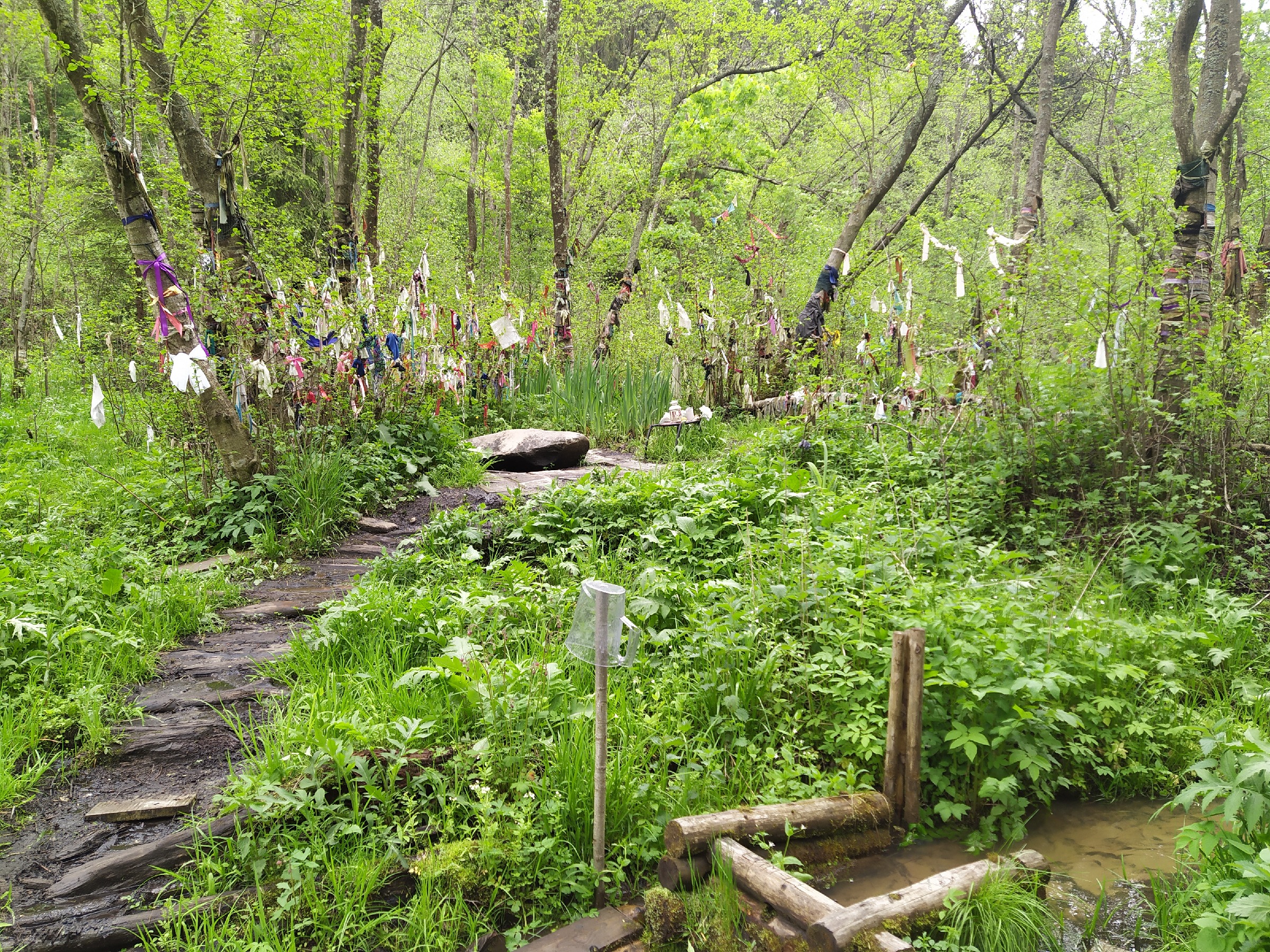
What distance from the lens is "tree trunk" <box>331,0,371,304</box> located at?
7207 mm

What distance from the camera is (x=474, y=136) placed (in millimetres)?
14008

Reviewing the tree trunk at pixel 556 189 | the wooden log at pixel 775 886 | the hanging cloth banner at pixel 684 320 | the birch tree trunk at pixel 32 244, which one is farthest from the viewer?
the birch tree trunk at pixel 32 244

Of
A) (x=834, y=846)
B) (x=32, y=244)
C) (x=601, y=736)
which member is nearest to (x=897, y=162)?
(x=834, y=846)

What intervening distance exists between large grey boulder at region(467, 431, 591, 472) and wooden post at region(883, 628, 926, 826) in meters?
4.83

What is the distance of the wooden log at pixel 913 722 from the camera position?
261 cm

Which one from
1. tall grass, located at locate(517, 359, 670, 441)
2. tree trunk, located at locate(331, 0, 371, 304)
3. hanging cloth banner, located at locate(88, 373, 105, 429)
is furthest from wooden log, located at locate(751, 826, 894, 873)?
tree trunk, located at locate(331, 0, 371, 304)

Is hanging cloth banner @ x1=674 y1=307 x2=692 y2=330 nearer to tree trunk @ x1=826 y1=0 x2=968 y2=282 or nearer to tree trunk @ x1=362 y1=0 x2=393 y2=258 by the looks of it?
tree trunk @ x1=826 y1=0 x2=968 y2=282

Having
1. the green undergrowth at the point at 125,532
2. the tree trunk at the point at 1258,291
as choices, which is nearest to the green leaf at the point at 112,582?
the green undergrowth at the point at 125,532

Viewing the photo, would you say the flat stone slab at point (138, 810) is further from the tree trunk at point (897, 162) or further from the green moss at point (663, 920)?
the tree trunk at point (897, 162)

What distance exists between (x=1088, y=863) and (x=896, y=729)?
0.82 metres

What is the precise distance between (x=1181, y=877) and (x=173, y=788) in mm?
3471

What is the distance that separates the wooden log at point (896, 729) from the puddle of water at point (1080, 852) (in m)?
A: 0.18

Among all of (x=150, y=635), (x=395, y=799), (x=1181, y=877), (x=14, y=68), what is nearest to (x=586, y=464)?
(x=150, y=635)

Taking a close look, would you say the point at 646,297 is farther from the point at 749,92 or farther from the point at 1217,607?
the point at 1217,607
